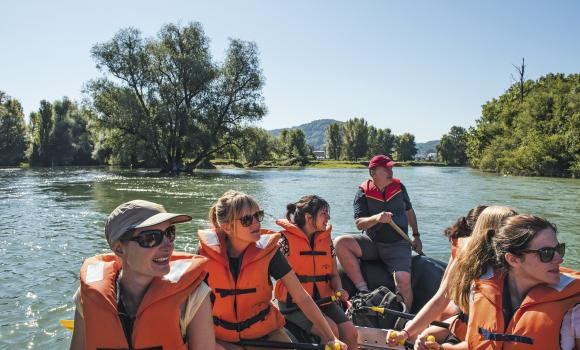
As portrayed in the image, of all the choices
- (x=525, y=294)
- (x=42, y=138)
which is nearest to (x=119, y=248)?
(x=525, y=294)

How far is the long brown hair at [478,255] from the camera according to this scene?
241 cm

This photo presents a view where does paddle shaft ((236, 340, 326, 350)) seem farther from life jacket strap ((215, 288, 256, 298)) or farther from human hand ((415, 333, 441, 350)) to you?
human hand ((415, 333, 441, 350))

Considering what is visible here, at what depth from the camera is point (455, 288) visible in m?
2.59

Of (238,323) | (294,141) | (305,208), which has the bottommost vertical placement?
(238,323)

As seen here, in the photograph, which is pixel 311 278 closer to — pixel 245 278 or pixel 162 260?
pixel 245 278

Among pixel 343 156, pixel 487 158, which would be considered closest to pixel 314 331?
pixel 487 158

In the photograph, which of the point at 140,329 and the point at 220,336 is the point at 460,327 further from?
the point at 140,329

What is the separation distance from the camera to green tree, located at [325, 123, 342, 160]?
98625 millimetres

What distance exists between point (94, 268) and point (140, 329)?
40 centimetres

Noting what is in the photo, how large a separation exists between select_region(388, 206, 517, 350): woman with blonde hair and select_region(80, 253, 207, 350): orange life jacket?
1.41m

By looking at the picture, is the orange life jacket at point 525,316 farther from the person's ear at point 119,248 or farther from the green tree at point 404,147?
the green tree at point 404,147

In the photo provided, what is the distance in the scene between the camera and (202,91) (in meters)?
31.4

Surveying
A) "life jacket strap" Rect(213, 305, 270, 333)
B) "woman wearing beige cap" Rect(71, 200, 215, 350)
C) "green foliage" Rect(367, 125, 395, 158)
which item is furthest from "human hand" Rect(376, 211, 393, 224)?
"green foliage" Rect(367, 125, 395, 158)

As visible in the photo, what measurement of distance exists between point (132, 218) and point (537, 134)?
36.0 meters
